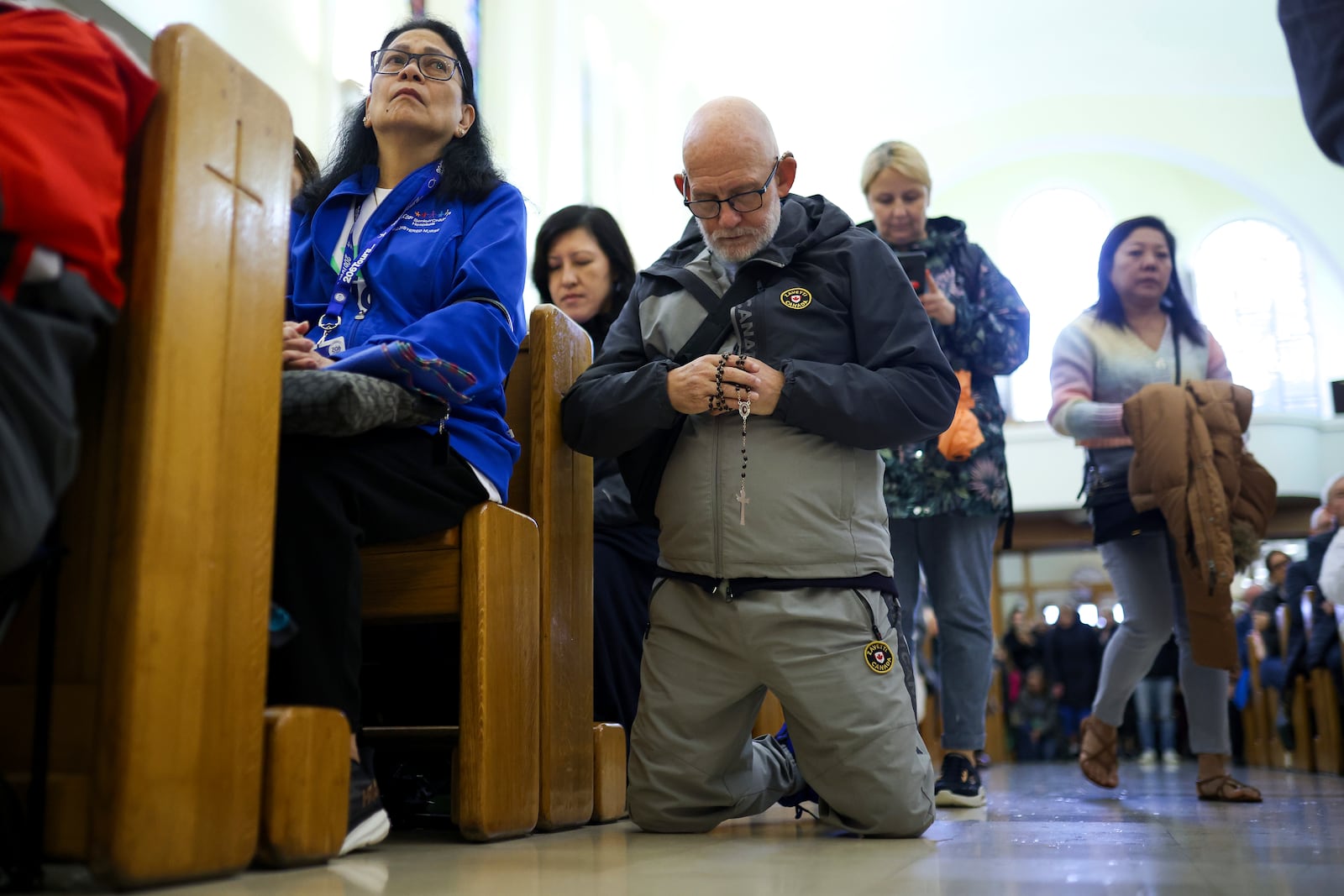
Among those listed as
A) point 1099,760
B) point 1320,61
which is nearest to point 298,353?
point 1320,61

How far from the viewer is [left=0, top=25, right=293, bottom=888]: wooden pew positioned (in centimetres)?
124

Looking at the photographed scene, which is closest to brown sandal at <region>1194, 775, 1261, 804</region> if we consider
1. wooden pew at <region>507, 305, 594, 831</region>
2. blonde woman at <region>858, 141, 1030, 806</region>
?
blonde woman at <region>858, 141, 1030, 806</region>

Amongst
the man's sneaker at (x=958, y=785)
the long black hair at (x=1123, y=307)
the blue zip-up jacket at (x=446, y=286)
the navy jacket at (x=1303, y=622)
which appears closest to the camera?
the blue zip-up jacket at (x=446, y=286)

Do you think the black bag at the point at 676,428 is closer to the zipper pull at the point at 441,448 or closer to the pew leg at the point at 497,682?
the pew leg at the point at 497,682

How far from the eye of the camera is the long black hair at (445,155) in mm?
2178

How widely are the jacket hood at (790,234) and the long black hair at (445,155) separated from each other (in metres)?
0.35

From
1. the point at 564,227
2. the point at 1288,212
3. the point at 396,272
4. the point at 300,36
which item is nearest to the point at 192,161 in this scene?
the point at 396,272

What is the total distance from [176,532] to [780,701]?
1.06 metres

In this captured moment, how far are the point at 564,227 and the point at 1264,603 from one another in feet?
24.2

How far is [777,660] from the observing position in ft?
6.57

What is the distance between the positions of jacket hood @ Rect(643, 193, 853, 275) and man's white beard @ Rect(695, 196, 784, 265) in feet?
0.04

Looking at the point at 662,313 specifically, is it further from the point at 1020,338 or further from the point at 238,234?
the point at 1020,338

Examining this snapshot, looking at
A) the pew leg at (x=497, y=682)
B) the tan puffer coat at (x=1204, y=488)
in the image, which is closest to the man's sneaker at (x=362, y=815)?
the pew leg at (x=497, y=682)

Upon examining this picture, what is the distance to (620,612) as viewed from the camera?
272 centimetres
